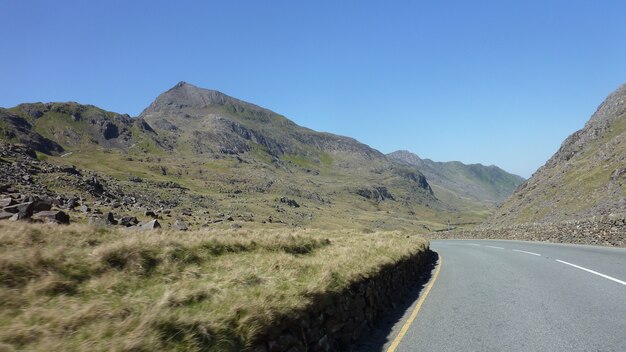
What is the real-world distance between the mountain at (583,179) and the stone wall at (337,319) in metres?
42.2

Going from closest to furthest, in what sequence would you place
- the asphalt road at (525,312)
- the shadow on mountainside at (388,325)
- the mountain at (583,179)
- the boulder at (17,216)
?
1. the asphalt road at (525,312)
2. the shadow on mountainside at (388,325)
3. the boulder at (17,216)
4. the mountain at (583,179)

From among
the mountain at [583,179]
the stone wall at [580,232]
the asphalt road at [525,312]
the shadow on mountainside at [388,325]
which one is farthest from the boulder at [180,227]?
the mountain at [583,179]

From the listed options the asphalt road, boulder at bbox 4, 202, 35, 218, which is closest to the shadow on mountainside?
the asphalt road

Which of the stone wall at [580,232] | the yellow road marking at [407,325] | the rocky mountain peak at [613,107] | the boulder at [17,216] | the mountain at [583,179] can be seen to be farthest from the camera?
the rocky mountain peak at [613,107]

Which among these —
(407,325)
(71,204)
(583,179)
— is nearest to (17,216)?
(407,325)

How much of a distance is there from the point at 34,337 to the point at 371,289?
796 cm

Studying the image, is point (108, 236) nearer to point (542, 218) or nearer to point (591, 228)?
point (591, 228)

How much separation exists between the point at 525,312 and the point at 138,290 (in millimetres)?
8557

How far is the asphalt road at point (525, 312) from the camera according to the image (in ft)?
26.5

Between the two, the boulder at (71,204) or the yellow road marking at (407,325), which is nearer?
the yellow road marking at (407,325)

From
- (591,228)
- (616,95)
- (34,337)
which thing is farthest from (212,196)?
(34,337)

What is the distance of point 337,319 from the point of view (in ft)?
28.6

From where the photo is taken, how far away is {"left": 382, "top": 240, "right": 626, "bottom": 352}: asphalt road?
8.09 metres

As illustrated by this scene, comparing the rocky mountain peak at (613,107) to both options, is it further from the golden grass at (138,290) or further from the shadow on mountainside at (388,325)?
the golden grass at (138,290)
